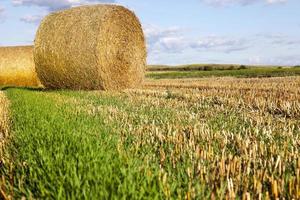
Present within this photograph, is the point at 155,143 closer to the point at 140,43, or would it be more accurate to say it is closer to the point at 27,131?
the point at 27,131

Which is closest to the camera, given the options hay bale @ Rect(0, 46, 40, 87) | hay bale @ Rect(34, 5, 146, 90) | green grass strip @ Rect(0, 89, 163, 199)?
green grass strip @ Rect(0, 89, 163, 199)

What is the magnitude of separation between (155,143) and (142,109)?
340 cm

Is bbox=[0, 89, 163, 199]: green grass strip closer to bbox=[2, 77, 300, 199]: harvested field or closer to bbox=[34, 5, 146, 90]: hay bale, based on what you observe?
bbox=[2, 77, 300, 199]: harvested field

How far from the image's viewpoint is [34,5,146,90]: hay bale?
14.4 metres

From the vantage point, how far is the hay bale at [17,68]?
68.5 feet

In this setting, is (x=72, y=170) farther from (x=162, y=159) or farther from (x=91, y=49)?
(x=91, y=49)

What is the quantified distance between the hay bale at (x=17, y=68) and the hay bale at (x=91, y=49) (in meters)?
4.93

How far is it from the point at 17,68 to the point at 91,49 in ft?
25.4

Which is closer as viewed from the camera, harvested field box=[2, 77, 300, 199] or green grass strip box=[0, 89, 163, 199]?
green grass strip box=[0, 89, 163, 199]

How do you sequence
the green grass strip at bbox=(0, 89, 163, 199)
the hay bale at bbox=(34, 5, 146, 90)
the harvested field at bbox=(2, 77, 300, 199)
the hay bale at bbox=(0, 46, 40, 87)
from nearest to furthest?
1. the green grass strip at bbox=(0, 89, 163, 199)
2. the harvested field at bbox=(2, 77, 300, 199)
3. the hay bale at bbox=(34, 5, 146, 90)
4. the hay bale at bbox=(0, 46, 40, 87)

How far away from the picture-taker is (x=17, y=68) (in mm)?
20891

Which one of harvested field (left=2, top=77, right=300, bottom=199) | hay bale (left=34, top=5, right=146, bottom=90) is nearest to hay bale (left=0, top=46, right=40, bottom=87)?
hay bale (left=34, top=5, right=146, bottom=90)

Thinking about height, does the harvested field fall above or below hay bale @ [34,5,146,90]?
below

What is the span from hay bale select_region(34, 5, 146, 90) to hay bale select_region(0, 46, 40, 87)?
493 centimetres
